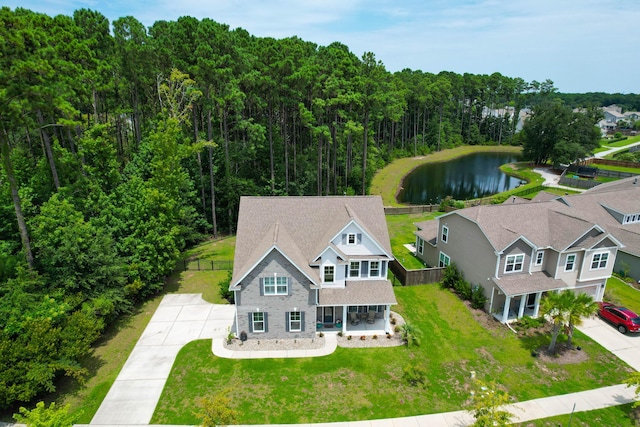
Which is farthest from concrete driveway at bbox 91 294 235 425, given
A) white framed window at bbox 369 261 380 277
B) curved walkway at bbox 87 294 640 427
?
white framed window at bbox 369 261 380 277

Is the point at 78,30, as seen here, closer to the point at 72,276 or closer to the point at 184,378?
the point at 72,276

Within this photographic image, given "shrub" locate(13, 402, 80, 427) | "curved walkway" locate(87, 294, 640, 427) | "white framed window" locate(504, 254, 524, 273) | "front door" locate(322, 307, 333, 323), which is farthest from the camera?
"white framed window" locate(504, 254, 524, 273)

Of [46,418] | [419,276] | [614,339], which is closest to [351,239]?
[419,276]

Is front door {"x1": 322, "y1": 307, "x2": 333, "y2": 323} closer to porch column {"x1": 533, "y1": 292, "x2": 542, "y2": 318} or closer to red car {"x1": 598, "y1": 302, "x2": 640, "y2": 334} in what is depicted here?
porch column {"x1": 533, "y1": 292, "x2": 542, "y2": 318}

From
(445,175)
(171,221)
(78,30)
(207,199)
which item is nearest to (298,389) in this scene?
(171,221)

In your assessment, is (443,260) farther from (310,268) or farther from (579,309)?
(310,268)

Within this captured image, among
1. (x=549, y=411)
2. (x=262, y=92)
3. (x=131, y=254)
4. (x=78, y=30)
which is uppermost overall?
(x=78, y=30)
